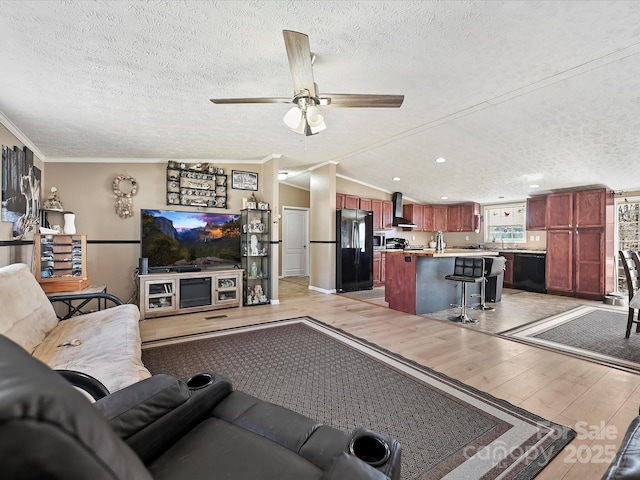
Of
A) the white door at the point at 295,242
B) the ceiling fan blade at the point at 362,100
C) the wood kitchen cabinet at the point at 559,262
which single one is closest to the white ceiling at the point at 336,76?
the ceiling fan blade at the point at 362,100

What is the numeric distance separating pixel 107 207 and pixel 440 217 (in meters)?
7.34

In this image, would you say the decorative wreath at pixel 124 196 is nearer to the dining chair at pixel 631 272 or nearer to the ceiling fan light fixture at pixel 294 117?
the ceiling fan light fixture at pixel 294 117

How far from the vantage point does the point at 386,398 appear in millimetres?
2102

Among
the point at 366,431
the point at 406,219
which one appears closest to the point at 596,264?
the point at 406,219

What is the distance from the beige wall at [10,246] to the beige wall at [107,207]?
0.80 m

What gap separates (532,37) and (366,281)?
4890mm

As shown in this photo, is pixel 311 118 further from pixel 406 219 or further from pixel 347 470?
pixel 406 219

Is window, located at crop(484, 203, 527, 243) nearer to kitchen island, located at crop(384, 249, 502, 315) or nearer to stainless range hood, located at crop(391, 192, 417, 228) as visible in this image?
stainless range hood, located at crop(391, 192, 417, 228)

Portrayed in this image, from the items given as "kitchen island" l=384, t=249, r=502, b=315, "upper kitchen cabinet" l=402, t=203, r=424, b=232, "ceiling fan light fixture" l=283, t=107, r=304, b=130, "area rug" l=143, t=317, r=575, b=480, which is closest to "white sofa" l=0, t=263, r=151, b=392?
"area rug" l=143, t=317, r=575, b=480

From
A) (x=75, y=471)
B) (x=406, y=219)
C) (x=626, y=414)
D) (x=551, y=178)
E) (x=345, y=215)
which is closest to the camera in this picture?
(x=75, y=471)

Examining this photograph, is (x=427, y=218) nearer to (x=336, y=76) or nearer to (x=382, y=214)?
(x=382, y=214)

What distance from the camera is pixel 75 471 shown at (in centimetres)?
36

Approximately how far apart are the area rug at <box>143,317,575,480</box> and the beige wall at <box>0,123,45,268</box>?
5.21 ft

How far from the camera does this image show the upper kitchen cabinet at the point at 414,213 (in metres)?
7.95
